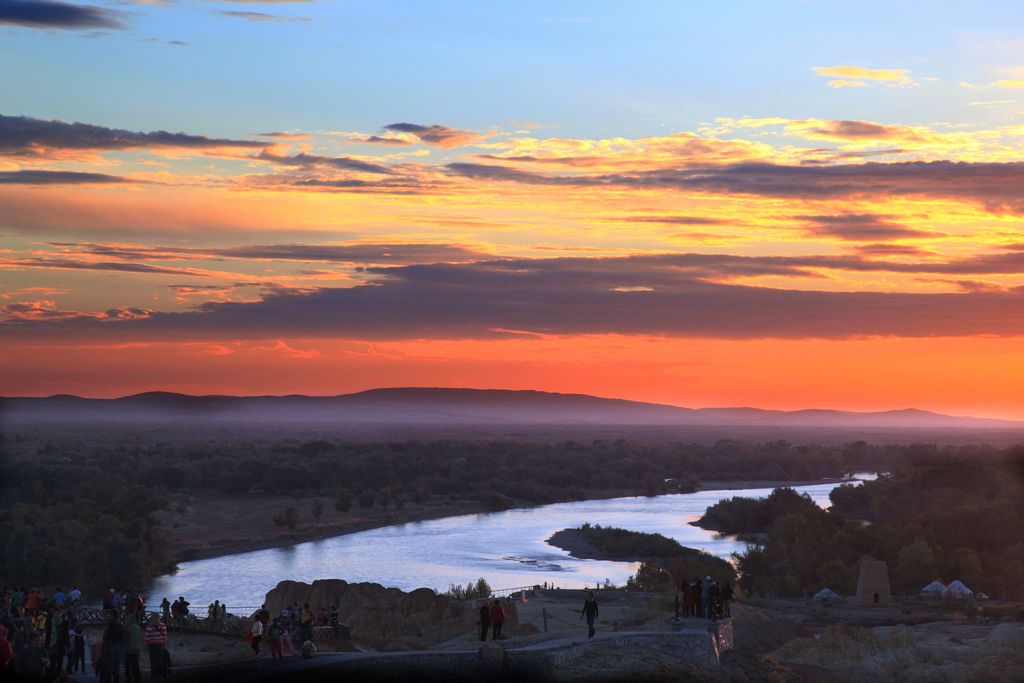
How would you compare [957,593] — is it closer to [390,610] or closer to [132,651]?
[390,610]

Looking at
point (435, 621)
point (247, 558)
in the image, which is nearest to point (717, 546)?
point (247, 558)

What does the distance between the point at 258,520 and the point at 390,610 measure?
141ft

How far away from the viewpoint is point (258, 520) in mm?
77562

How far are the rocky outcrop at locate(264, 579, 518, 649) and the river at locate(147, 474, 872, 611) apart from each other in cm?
953

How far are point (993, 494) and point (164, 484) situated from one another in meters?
57.8

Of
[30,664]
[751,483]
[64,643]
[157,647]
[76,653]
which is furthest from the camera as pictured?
[751,483]

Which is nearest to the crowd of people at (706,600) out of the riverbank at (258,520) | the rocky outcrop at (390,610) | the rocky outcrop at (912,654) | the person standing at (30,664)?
the rocky outcrop at (912,654)

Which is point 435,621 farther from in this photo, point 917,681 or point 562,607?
point 917,681

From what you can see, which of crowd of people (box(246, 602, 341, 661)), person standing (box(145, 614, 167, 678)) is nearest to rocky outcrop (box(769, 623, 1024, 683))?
crowd of people (box(246, 602, 341, 661))

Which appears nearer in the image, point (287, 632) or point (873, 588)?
point (287, 632)

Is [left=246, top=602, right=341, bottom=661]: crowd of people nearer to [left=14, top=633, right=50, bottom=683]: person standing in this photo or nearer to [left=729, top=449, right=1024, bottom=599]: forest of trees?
[left=14, top=633, right=50, bottom=683]: person standing

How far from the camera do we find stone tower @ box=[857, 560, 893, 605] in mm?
43938

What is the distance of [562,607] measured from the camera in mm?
40156

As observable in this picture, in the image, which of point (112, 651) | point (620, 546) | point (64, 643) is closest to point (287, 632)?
point (64, 643)
